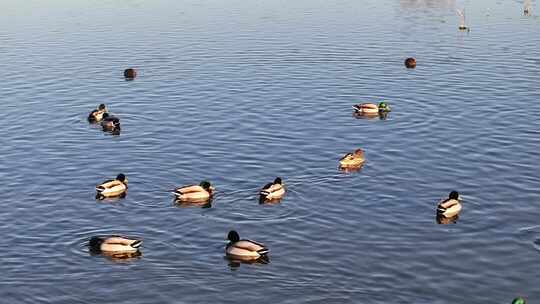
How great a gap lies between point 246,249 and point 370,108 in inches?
965

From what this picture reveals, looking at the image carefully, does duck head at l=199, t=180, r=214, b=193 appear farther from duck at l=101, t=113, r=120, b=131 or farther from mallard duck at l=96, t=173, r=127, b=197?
duck at l=101, t=113, r=120, b=131

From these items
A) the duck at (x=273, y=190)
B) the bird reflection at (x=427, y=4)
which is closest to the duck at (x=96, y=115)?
the duck at (x=273, y=190)

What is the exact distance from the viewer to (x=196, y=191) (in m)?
42.2

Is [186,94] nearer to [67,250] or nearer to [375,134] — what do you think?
[375,134]

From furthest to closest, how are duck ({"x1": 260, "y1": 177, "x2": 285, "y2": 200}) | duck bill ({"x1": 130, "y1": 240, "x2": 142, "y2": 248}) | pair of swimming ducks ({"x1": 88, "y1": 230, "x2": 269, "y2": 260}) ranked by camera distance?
duck ({"x1": 260, "y1": 177, "x2": 285, "y2": 200}) → duck bill ({"x1": 130, "y1": 240, "x2": 142, "y2": 248}) → pair of swimming ducks ({"x1": 88, "y1": 230, "x2": 269, "y2": 260})

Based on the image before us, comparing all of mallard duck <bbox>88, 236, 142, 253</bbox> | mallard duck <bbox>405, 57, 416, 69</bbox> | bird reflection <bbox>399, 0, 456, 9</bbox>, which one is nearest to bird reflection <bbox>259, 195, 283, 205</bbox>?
mallard duck <bbox>88, 236, 142, 253</bbox>

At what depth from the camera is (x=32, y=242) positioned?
38250mm

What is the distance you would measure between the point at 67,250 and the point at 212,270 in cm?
682

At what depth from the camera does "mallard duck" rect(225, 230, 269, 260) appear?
3581cm

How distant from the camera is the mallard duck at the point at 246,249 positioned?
117 ft

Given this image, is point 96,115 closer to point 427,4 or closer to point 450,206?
point 450,206

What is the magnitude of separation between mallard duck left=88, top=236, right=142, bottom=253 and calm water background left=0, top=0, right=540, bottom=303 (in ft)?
2.29

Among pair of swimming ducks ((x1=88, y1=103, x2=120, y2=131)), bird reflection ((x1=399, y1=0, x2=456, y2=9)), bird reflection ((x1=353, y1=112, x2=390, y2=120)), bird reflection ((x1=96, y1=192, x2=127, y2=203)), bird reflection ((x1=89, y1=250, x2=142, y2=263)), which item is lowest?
bird reflection ((x1=89, y1=250, x2=142, y2=263))

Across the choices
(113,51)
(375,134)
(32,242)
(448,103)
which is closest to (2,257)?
(32,242)
